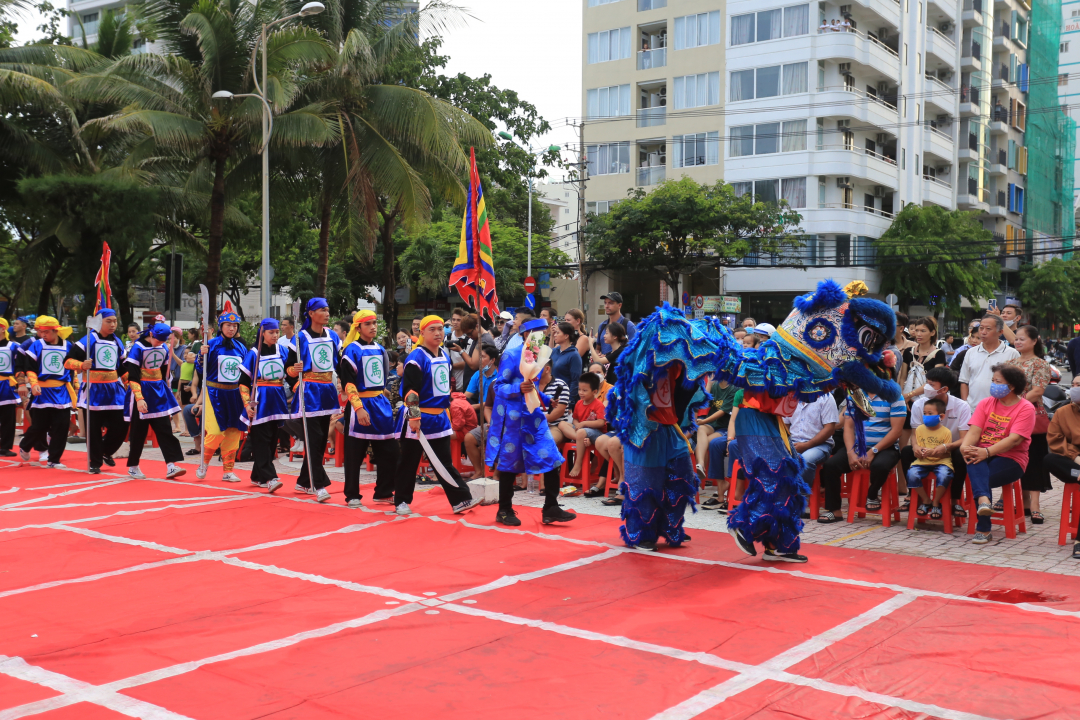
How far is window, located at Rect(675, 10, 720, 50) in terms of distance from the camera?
3928 cm

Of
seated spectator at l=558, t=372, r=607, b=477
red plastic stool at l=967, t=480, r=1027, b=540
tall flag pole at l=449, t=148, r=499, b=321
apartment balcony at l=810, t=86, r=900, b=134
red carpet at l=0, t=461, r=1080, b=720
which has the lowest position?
red carpet at l=0, t=461, r=1080, b=720

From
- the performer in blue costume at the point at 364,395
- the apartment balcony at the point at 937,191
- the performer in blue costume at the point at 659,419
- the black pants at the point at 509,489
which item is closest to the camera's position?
the performer in blue costume at the point at 659,419

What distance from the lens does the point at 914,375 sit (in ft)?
29.6

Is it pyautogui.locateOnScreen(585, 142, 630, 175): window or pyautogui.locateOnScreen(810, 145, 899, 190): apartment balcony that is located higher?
pyautogui.locateOnScreen(585, 142, 630, 175): window

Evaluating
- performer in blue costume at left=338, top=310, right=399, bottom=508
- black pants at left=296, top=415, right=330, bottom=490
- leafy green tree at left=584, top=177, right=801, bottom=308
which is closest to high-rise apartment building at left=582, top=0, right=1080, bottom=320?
leafy green tree at left=584, top=177, right=801, bottom=308

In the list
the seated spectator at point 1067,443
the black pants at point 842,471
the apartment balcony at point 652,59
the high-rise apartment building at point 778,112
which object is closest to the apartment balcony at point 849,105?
the high-rise apartment building at point 778,112

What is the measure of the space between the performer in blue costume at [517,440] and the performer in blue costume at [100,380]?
5630mm

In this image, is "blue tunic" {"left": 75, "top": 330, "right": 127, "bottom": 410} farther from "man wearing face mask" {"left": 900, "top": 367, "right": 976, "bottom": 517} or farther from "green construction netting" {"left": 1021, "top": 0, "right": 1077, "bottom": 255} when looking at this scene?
"green construction netting" {"left": 1021, "top": 0, "right": 1077, "bottom": 255}

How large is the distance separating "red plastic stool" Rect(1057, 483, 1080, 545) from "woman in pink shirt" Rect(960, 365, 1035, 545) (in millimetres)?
359

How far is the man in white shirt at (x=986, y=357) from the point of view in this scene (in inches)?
342

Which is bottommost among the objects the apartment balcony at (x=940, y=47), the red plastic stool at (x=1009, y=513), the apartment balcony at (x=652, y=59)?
the red plastic stool at (x=1009, y=513)

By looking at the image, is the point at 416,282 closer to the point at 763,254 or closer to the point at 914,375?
the point at 763,254

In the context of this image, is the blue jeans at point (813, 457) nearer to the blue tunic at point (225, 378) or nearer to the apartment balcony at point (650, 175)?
the blue tunic at point (225, 378)

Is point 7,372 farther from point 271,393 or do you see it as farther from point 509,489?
point 509,489
